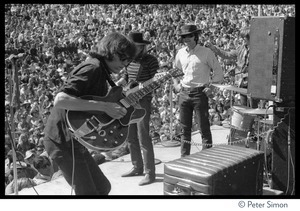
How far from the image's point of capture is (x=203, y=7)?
25.0m

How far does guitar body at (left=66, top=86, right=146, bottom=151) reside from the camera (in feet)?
9.27

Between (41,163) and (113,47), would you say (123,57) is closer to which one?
(113,47)

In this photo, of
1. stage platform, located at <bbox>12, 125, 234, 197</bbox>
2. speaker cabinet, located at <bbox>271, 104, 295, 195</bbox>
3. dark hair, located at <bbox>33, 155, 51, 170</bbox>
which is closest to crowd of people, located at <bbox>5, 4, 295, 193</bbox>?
dark hair, located at <bbox>33, 155, 51, 170</bbox>

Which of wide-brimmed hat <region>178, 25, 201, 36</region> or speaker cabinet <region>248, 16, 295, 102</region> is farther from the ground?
wide-brimmed hat <region>178, 25, 201, 36</region>

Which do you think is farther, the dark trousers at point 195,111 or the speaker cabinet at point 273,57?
the dark trousers at point 195,111

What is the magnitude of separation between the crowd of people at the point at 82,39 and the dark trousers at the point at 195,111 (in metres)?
1.83

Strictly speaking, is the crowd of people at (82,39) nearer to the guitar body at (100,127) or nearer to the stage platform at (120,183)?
the stage platform at (120,183)

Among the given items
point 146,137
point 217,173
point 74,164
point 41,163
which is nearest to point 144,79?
point 146,137

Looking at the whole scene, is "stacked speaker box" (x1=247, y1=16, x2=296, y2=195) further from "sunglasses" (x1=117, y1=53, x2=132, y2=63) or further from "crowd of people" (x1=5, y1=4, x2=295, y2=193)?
"crowd of people" (x1=5, y1=4, x2=295, y2=193)

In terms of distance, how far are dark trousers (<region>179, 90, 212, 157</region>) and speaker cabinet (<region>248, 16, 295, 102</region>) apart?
0.83 meters

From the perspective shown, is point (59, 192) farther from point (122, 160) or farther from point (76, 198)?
point (76, 198)

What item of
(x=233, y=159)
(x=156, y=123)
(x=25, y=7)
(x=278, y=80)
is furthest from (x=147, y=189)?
(x=25, y=7)

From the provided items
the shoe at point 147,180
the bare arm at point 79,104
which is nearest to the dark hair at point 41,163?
the shoe at point 147,180

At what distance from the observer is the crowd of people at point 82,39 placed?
387 inches
